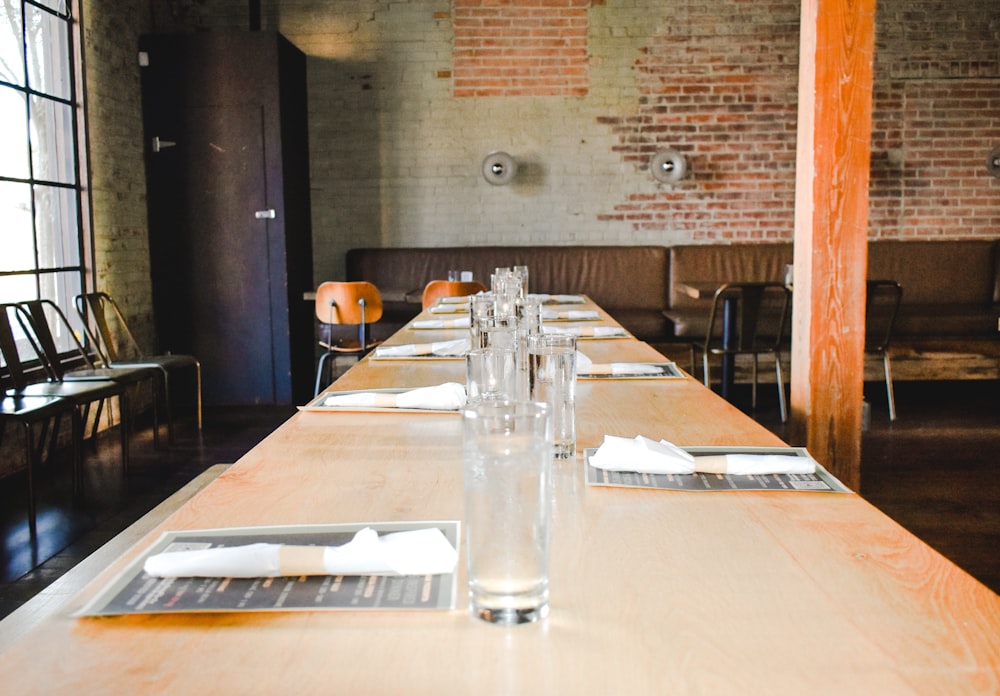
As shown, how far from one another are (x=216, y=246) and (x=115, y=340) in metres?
0.88

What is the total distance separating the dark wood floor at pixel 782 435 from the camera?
9.86 ft

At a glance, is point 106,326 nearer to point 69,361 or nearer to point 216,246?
point 69,361

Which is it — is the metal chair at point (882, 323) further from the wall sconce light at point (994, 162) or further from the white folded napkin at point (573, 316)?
the white folded napkin at point (573, 316)

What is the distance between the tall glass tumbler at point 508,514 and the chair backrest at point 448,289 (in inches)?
171

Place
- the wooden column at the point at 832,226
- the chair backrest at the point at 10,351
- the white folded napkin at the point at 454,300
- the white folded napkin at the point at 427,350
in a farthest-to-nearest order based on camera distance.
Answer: the white folded napkin at the point at 454,300
the chair backrest at the point at 10,351
the white folded napkin at the point at 427,350
the wooden column at the point at 832,226

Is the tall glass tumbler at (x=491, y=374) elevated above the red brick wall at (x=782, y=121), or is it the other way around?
the red brick wall at (x=782, y=121)

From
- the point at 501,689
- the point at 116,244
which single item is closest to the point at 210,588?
the point at 501,689

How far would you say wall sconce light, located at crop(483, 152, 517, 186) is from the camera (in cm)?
665

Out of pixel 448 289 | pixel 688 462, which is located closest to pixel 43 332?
pixel 448 289

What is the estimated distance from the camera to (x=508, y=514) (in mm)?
740

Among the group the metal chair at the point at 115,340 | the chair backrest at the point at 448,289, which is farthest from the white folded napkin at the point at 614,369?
the metal chair at the point at 115,340

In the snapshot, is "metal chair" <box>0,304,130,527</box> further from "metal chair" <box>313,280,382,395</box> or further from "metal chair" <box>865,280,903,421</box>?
"metal chair" <box>865,280,903,421</box>

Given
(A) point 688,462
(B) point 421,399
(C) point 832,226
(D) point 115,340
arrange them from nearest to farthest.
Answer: (A) point 688,462 → (B) point 421,399 → (C) point 832,226 → (D) point 115,340

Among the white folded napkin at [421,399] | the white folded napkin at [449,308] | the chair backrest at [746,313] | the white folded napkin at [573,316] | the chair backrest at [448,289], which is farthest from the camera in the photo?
the chair backrest at [448,289]
